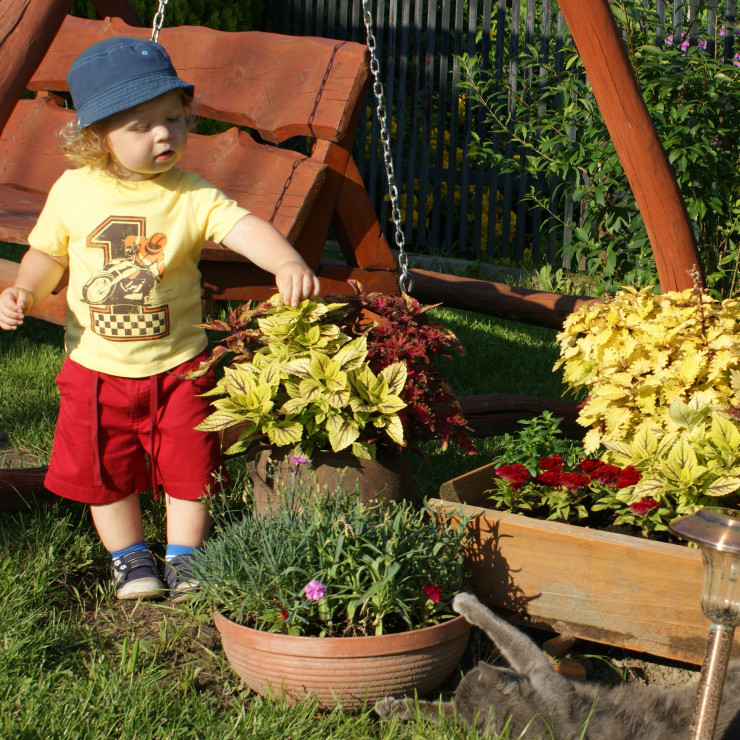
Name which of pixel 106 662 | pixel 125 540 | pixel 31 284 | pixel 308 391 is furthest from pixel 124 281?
pixel 106 662

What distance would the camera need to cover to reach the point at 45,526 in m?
2.67

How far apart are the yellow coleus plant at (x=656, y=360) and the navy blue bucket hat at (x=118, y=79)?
1.43m

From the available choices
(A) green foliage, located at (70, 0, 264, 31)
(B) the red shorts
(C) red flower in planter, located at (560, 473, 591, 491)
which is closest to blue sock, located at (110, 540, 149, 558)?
(B) the red shorts

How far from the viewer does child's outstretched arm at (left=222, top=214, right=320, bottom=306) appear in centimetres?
235

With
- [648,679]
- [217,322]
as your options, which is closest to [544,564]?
[648,679]

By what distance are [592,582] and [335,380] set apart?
31.3 inches

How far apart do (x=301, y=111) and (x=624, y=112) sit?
1093mm

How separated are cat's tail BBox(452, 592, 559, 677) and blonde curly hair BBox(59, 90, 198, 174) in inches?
60.1

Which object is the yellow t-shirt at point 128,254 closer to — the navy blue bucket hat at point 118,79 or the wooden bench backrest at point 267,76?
the navy blue bucket hat at point 118,79

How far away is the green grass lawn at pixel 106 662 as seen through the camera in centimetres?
183

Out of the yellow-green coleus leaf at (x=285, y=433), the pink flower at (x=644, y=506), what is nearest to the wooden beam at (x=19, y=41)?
the yellow-green coleus leaf at (x=285, y=433)

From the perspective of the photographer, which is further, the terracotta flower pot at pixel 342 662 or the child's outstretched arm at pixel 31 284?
the child's outstretched arm at pixel 31 284

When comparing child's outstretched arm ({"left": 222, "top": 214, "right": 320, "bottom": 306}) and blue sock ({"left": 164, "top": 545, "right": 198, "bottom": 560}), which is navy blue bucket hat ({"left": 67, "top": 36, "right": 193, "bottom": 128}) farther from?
blue sock ({"left": 164, "top": 545, "right": 198, "bottom": 560})

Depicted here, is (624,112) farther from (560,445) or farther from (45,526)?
(45,526)
